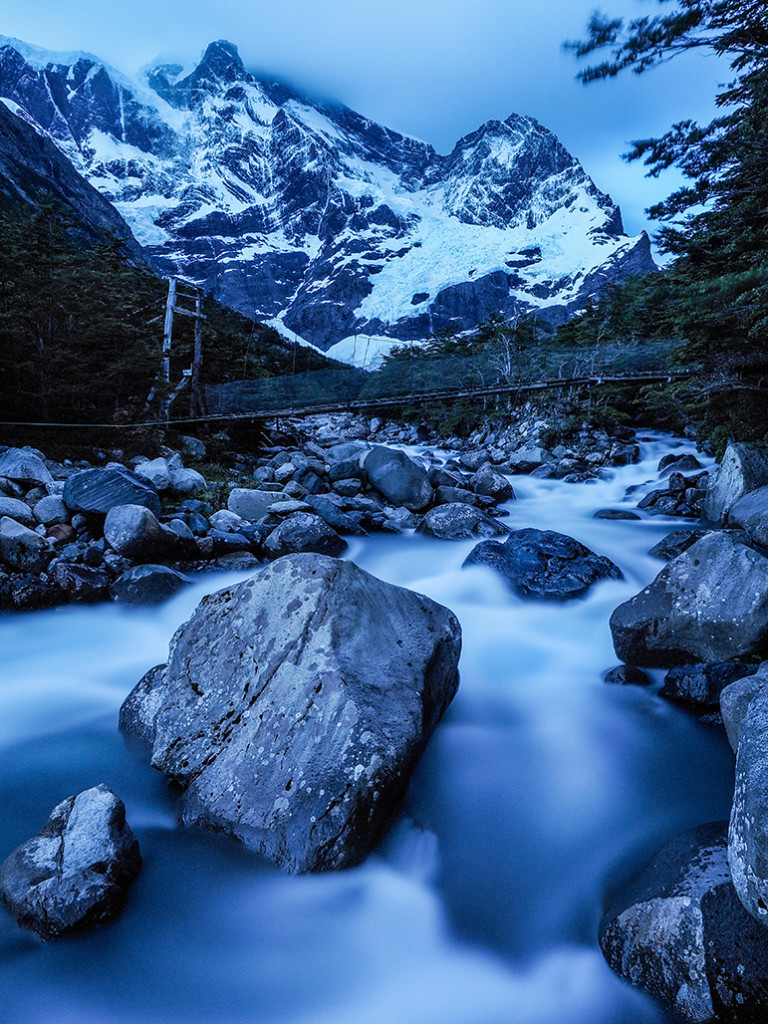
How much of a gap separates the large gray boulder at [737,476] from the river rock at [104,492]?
Result: 7697mm

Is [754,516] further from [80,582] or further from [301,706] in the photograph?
[80,582]

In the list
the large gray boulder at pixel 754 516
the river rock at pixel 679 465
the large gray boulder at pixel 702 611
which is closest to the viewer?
the large gray boulder at pixel 702 611

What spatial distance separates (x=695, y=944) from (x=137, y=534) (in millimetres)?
6068

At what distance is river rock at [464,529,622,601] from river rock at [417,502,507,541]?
165 cm

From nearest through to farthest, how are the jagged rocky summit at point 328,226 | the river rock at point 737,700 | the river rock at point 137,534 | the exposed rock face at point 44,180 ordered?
the river rock at point 737,700, the river rock at point 137,534, the exposed rock face at point 44,180, the jagged rocky summit at point 328,226

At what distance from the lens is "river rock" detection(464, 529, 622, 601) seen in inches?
223

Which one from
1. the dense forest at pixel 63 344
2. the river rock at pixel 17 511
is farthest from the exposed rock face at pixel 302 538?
the dense forest at pixel 63 344

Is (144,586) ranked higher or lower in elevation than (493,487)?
lower

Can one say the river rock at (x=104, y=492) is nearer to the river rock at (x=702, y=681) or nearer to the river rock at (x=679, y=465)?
the river rock at (x=702, y=681)

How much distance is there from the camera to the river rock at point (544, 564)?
567 cm

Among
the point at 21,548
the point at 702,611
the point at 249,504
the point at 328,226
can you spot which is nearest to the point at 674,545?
the point at 702,611

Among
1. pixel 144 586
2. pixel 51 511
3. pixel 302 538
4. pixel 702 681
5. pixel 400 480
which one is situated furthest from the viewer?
pixel 400 480

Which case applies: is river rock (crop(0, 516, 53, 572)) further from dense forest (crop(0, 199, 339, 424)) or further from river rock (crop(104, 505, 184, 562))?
dense forest (crop(0, 199, 339, 424))

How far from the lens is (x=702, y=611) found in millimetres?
3682
